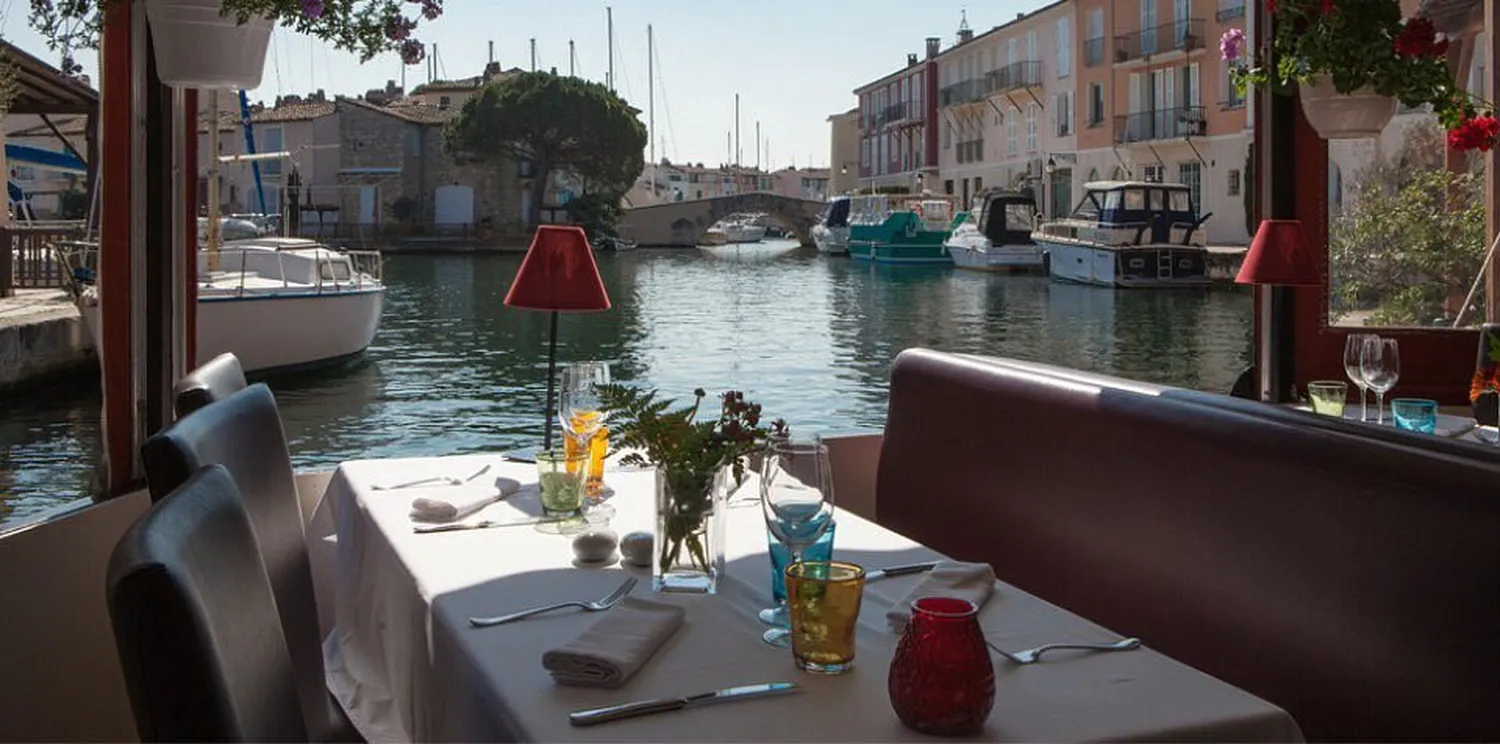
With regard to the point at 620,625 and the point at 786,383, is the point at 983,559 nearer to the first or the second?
the point at 620,625

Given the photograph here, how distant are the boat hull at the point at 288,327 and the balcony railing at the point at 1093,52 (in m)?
18.2

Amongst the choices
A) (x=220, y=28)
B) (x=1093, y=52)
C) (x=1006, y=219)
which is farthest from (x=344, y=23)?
(x=1093, y=52)

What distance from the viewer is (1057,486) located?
2369mm

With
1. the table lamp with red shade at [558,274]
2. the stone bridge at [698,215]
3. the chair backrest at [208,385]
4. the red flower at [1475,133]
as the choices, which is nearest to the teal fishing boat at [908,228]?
the stone bridge at [698,215]

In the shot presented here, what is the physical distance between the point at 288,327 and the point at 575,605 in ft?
40.5

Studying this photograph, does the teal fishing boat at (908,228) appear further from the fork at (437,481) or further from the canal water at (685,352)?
the fork at (437,481)

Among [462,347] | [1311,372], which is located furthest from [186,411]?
[462,347]

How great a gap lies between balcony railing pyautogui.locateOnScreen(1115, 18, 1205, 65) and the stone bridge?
54.3 ft

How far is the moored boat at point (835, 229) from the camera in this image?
36.7m

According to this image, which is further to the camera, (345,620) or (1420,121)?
(1420,121)

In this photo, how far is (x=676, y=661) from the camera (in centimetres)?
139

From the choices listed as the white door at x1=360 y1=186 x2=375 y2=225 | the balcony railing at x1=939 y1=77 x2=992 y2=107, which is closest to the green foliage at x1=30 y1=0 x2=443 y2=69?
the balcony railing at x1=939 y1=77 x2=992 y2=107

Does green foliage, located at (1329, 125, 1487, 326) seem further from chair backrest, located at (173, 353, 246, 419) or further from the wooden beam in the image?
chair backrest, located at (173, 353, 246, 419)

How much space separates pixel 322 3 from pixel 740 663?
1.86m
